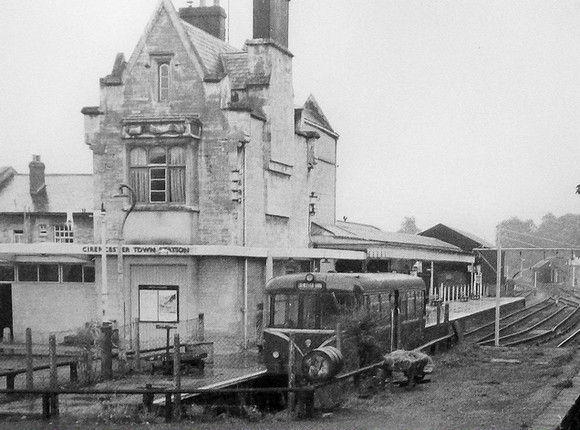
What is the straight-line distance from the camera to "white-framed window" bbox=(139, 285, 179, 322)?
24594 millimetres

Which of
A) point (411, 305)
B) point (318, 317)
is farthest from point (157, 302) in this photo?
point (318, 317)

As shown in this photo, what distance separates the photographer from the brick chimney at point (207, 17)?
30922mm

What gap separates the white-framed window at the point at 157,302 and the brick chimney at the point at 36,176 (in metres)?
17.4

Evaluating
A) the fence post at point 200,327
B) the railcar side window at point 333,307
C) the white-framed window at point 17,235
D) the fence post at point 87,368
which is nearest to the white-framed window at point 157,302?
the fence post at point 200,327

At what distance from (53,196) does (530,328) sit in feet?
73.3

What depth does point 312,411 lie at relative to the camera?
13664mm

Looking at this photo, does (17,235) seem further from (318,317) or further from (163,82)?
(318,317)

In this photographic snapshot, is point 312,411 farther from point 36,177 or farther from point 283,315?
point 36,177

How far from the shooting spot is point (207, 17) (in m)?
31.0

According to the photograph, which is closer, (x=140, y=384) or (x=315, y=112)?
(x=140, y=384)

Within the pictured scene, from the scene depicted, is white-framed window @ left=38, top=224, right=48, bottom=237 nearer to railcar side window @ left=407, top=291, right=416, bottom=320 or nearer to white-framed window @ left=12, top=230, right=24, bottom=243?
white-framed window @ left=12, top=230, right=24, bottom=243

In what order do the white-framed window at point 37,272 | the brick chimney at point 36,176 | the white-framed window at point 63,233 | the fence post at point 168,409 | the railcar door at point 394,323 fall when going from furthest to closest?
1. the brick chimney at point 36,176
2. the white-framed window at point 63,233
3. the white-framed window at point 37,272
4. the railcar door at point 394,323
5. the fence post at point 168,409

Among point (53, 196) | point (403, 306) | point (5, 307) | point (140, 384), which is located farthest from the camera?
point (53, 196)

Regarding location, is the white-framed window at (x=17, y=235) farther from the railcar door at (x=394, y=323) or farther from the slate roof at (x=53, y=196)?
the railcar door at (x=394, y=323)
